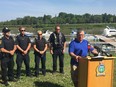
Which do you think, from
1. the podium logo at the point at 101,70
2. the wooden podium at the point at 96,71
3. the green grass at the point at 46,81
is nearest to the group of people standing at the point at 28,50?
the green grass at the point at 46,81

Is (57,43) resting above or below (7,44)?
below

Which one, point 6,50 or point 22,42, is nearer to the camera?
point 6,50

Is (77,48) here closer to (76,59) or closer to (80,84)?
(76,59)

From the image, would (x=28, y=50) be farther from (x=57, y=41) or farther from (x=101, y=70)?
(x=101, y=70)

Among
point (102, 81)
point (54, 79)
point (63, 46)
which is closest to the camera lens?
point (102, 81)

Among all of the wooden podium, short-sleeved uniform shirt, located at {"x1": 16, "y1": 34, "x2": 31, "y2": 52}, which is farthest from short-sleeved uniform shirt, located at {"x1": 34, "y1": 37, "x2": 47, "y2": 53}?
the wooden podium

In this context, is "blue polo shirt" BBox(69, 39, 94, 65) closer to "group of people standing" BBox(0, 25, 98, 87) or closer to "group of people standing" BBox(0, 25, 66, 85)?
"group of people standing" BBox(0, 25, 98, 87)

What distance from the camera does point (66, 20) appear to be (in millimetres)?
102000

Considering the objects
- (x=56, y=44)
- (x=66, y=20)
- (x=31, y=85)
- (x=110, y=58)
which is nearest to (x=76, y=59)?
(x=110, y=58)

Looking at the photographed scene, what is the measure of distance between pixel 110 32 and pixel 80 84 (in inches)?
2102

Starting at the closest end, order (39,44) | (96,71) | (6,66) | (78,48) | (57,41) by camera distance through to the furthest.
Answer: (96,71) → (78,48) → (6,66) → (39,44) → (57,41)

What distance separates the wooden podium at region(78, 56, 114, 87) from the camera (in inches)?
345

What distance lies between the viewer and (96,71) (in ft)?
29.0

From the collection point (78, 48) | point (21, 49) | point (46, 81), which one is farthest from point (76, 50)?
point (21, 49)
